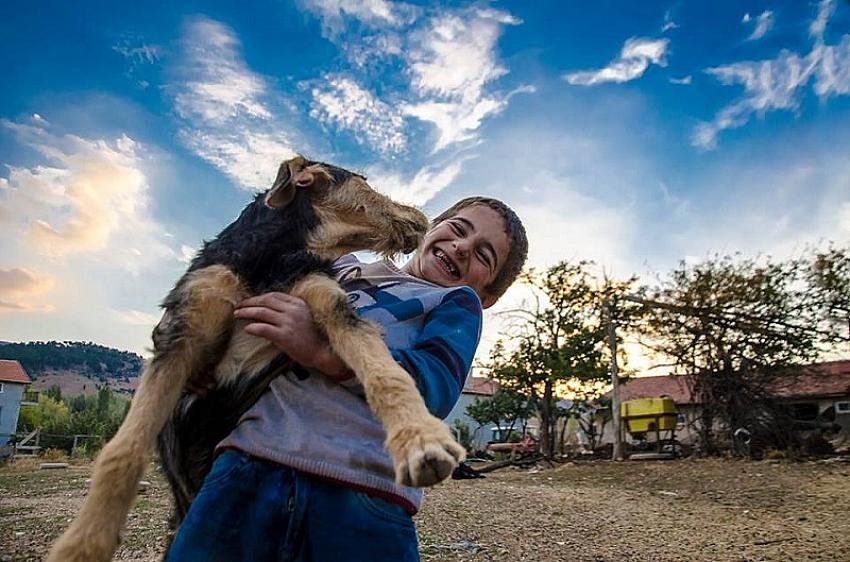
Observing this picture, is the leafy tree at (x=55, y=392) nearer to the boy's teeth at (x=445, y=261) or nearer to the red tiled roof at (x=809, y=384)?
the red tiled roof at (x=809, y=384)

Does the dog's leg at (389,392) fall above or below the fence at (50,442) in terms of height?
above

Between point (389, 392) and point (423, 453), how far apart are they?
0.88 ft

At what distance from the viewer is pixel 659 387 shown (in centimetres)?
2862

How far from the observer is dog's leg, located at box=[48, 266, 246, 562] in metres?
1.58

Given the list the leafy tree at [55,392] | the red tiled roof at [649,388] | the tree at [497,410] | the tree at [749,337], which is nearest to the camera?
the tree at [749,337]

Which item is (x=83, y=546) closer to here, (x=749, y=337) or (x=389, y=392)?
(x=389, y=392)

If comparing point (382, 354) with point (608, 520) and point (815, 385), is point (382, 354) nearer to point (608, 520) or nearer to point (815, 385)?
point (608, 520)

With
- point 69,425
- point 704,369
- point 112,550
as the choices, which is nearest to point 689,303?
point 704,369

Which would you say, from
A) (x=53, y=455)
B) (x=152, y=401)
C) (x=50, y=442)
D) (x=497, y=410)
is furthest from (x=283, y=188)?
(x=497, y=410)

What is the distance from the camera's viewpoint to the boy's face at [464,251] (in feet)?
8.62

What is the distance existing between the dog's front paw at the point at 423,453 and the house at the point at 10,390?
3542 centimetres

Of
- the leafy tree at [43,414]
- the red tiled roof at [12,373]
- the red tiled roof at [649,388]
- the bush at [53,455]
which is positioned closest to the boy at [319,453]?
the red tiled roof at [649,388]

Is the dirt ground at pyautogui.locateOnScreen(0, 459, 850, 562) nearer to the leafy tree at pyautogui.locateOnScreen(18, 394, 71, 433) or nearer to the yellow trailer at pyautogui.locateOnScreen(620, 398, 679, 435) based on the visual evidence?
the yellow trailer at pyautogui.locateOnScreen(620, 398, 679, 435)

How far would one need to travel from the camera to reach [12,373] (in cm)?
3178
